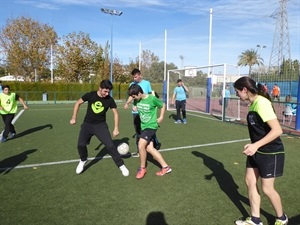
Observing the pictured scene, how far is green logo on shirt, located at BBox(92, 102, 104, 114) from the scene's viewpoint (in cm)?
514

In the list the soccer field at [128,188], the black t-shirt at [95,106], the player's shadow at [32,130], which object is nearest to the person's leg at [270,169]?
the soccer field at [128,188]

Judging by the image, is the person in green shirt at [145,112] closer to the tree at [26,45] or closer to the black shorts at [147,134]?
the black shorts at [147,134]

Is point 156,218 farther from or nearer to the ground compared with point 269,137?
nearer to the ground

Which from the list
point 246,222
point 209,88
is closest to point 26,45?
point 209,88

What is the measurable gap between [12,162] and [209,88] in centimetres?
1315

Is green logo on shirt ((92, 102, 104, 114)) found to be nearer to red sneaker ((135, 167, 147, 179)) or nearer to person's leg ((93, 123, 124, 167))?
person's leg ((93, 123, 124, 167))

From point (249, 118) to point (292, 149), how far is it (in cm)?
545

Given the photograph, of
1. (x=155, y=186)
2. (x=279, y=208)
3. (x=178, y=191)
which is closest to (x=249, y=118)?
(x=279, y=208)

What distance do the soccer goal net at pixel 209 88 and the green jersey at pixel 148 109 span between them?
9027mm

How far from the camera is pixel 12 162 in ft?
19.7

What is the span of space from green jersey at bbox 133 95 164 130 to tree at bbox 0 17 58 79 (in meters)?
40.6

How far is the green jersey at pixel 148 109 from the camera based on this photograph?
16.6 feet

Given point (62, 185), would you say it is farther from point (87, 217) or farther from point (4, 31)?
point (4, 31)

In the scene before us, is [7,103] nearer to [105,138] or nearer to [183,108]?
[105,138]
